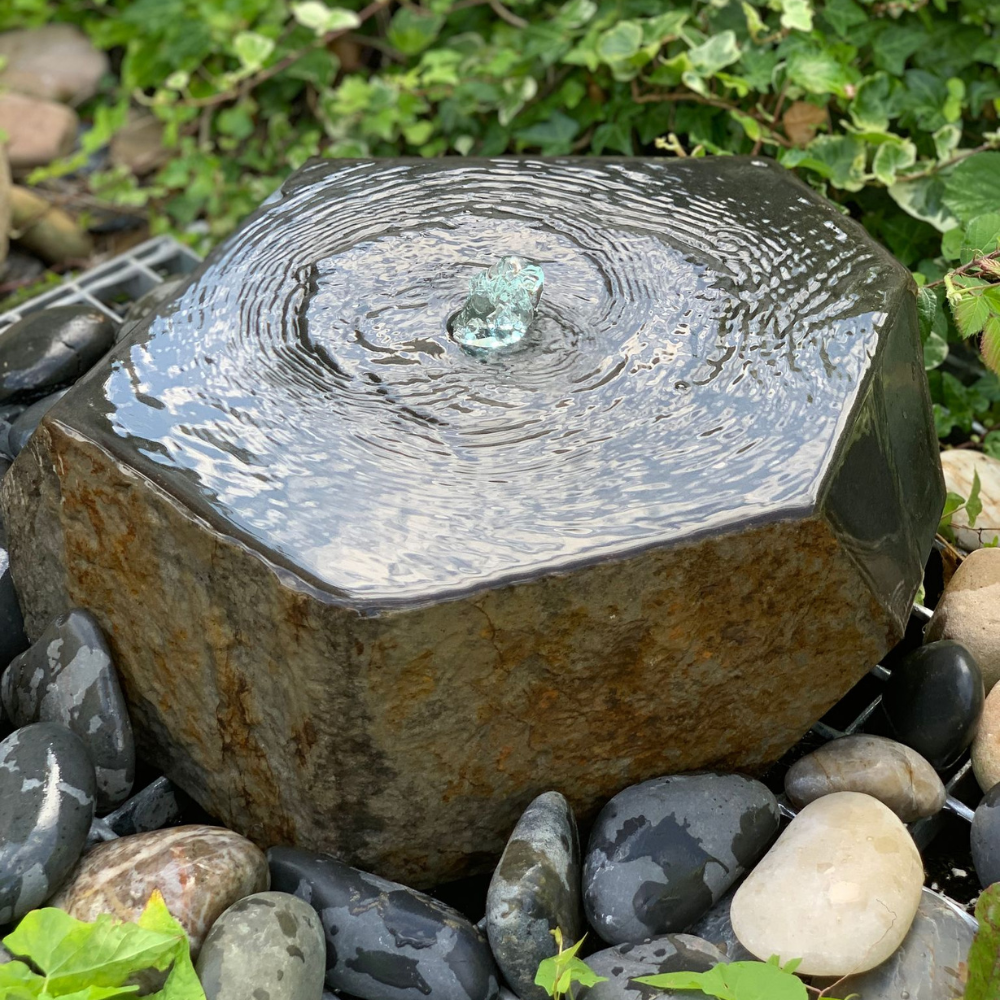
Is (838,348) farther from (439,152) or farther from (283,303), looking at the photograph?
(439,152)

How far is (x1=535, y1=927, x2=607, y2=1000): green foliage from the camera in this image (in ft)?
5.26

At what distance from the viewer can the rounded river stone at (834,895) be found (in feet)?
5.57

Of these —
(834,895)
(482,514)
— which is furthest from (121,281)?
(834,895)

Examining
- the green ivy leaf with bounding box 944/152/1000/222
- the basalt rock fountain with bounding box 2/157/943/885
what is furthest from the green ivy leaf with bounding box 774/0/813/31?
the basalt rock fountain with bounding box 2/157/943/885

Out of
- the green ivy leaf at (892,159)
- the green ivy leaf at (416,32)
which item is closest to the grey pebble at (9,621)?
the green ivy leaf at (892,159)

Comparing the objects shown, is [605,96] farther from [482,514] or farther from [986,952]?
[986,952]

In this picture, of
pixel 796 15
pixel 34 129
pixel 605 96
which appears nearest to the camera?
pixel 796 15

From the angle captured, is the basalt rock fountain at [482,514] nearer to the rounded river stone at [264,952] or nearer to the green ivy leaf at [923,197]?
the rounded river stone at [264,952]

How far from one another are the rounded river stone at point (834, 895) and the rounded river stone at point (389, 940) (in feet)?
1.28

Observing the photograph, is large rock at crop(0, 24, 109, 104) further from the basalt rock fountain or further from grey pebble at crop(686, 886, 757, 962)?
grey pebble at crop(686, 886, 757, 962)

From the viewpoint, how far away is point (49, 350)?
259 cm

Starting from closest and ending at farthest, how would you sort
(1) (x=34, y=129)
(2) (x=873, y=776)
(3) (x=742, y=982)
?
1. (3) (x=742, y=982)
2. (2) (x=873, y=776)
3. (1) (x=34, y=129)

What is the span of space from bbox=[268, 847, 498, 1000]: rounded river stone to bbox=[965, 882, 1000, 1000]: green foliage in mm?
653

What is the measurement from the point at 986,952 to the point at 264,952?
0.97 meters
